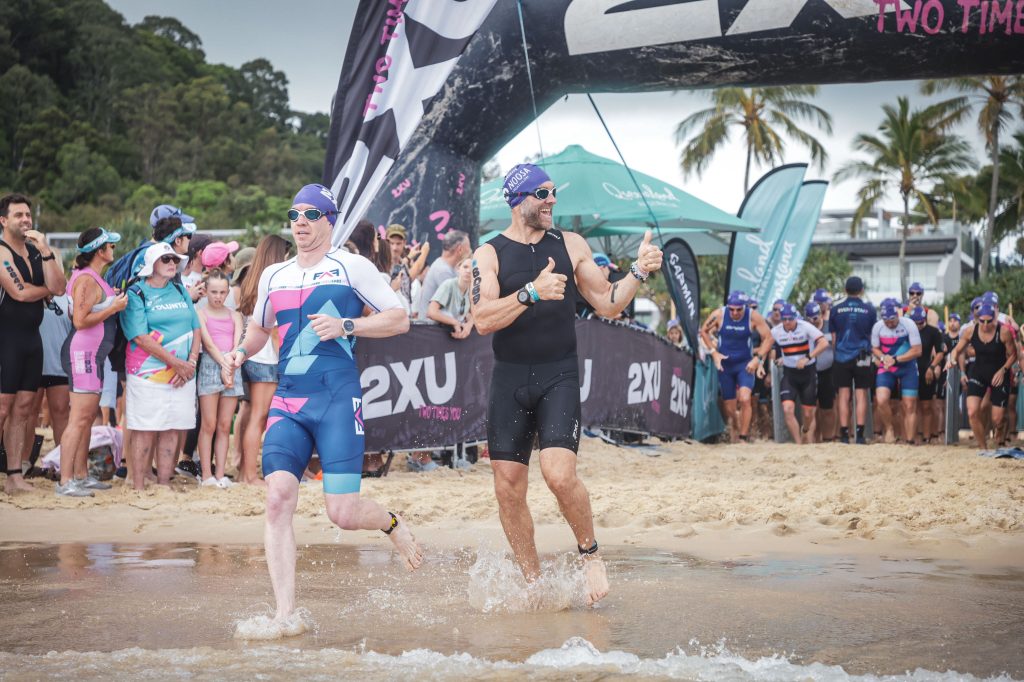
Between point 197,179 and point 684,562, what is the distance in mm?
66345

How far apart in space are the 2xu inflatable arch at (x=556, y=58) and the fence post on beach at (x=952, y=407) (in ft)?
19.9

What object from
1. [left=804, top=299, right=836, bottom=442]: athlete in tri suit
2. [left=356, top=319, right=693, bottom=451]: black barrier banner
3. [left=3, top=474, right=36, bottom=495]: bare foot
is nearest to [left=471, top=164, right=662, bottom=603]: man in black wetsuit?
[left=356, top=319, right=693, bottom=451]: black barrier banner

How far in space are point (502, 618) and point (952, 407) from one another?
12088 millimetres

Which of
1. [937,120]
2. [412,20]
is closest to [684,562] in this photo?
[412,20]

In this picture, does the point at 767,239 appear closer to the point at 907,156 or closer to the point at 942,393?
the point at 942,393

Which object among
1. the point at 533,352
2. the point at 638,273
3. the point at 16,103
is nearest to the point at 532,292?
the point at 533,352

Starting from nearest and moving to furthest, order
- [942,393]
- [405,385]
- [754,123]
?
[405,385] < [942,393] < [754,123]

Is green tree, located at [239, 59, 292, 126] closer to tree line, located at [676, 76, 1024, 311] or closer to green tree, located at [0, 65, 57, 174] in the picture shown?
green tree, located at [0, 65, 57, 174]

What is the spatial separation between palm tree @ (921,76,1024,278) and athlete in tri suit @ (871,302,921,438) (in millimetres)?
33917

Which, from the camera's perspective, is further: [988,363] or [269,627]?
[988,363]

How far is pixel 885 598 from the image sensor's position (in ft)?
16.5

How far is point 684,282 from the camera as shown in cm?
1441

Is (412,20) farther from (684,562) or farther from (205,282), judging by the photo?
(684,562)

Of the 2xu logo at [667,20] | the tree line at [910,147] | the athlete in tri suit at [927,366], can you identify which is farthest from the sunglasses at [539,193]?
the tree line at [910,147]
